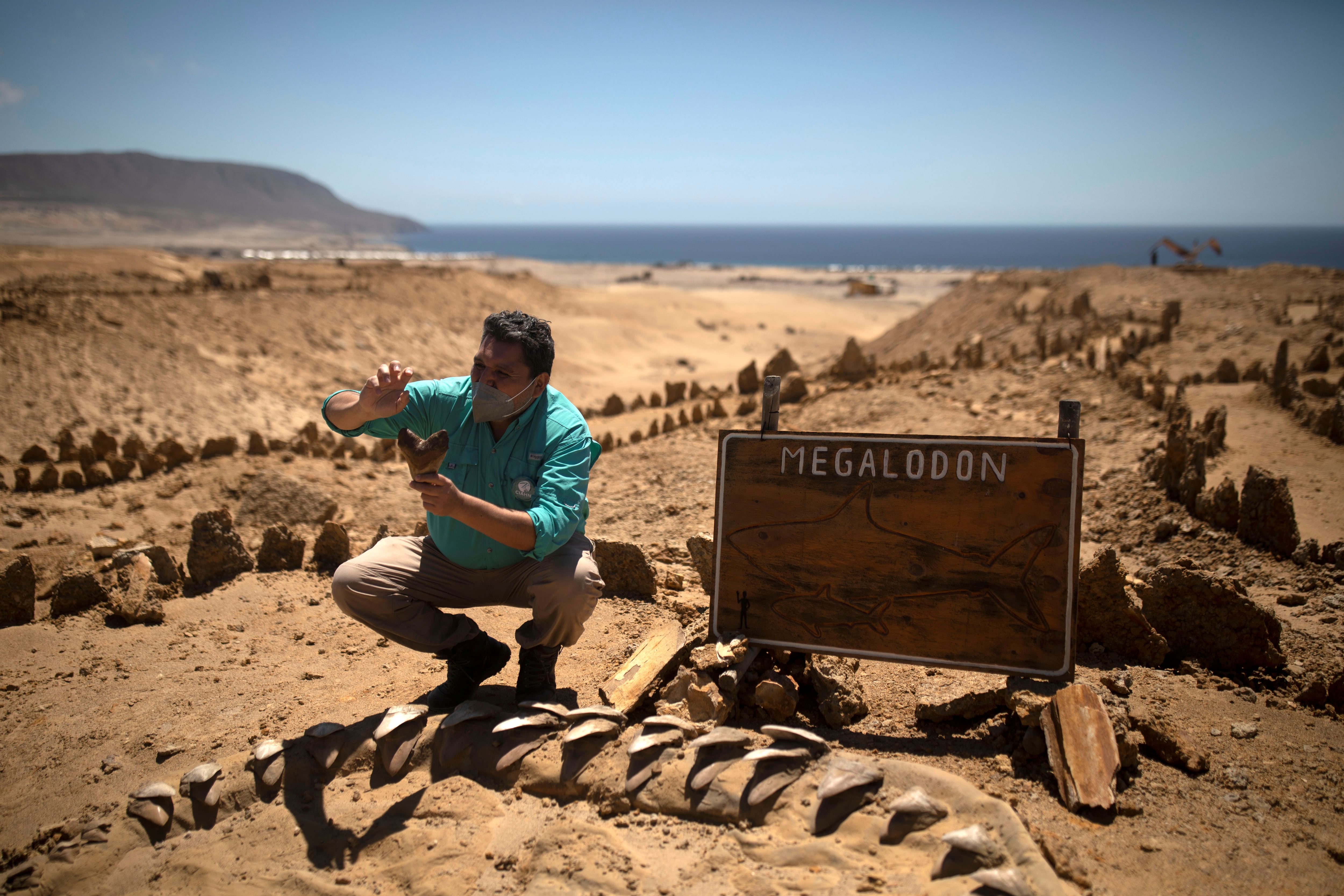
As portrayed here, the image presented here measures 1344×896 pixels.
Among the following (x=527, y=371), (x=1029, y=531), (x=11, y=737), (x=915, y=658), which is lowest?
(x=11, y=737)

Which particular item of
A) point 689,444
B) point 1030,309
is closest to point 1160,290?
point 1030,309

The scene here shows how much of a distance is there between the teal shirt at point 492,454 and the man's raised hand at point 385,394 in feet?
0.34

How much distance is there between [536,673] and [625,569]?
1.33 metres

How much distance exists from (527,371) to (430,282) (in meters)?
21.2

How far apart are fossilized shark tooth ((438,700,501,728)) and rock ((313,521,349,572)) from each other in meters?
2.36

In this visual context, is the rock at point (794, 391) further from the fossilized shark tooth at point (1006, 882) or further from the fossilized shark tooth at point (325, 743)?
the fossilized shark tooth at point (1006, 882)

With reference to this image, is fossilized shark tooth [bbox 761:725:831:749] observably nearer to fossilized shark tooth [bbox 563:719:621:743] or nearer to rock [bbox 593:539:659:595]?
fossilized shark tooth [bbox 563:719:621:743]

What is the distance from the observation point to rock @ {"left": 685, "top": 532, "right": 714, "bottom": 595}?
4.58 m

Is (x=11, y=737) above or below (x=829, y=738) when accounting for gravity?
below

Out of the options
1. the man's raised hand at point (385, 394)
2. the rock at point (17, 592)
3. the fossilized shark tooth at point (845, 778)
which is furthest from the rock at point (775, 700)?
the rock at point (17, 592)

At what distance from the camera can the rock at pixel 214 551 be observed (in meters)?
4.92

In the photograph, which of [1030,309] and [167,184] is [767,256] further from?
[167,184]

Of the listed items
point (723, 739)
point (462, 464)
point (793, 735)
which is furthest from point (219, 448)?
point (793, 735)

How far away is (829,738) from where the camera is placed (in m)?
3.10
